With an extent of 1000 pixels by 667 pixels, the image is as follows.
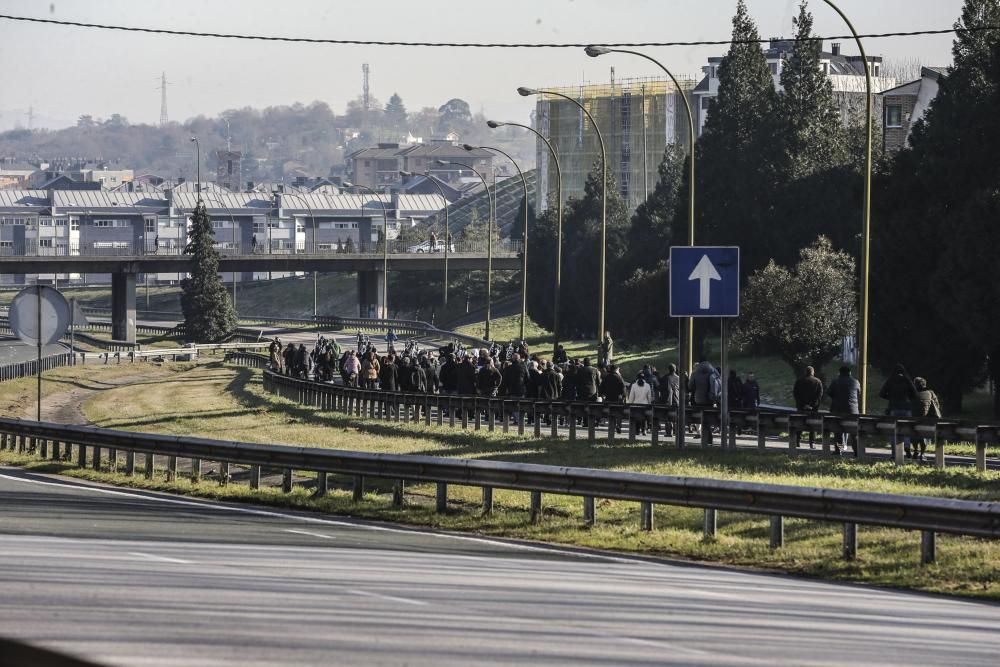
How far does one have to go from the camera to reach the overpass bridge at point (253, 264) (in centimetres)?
12594

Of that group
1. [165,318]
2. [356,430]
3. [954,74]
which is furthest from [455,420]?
[165,318]

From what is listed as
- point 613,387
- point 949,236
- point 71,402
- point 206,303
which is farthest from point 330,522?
point 206,303

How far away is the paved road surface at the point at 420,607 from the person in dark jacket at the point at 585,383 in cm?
1977

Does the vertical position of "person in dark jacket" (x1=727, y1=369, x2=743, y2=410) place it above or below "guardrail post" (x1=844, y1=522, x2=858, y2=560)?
above

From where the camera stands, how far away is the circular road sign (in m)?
25.2

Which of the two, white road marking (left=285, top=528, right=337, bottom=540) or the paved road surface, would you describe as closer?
the paved road surface

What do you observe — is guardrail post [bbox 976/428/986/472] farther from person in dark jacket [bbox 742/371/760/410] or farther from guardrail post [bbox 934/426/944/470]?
person in dark jacket [bbox 742/371/760/410]

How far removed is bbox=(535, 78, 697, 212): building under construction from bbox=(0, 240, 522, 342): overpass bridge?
18422 mm

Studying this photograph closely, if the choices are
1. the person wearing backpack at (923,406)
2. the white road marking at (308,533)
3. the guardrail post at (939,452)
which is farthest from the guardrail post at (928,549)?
the person wearing backpack at (923,406)

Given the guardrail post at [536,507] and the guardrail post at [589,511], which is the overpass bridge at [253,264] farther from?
the guardrail post at [589,511]

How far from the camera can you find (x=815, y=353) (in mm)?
62188

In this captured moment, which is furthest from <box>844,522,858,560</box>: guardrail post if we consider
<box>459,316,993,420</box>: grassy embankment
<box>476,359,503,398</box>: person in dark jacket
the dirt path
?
<box>459,316,993,420</box>: grassy embankment

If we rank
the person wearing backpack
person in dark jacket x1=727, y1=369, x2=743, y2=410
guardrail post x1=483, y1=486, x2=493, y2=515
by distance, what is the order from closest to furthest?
1. guardrail post x1=483, y1=486, x2=493, y2=515
2. the person wearing backpack
3. person in dark jacket x1=727, y1=369, x2=743, y2=410

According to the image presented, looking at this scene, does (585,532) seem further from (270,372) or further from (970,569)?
(270,372)
